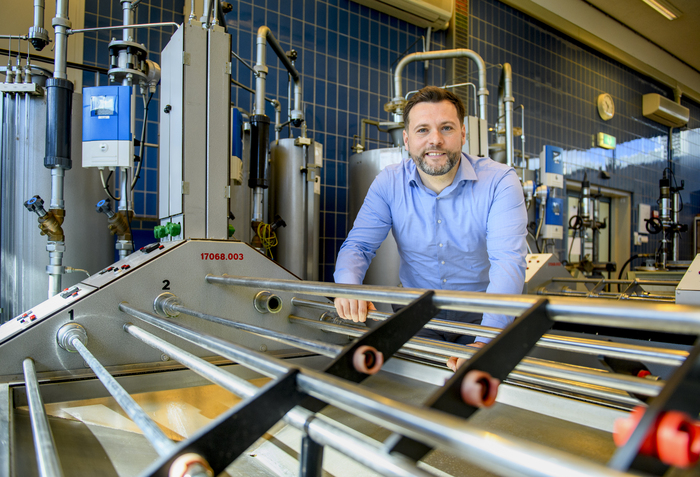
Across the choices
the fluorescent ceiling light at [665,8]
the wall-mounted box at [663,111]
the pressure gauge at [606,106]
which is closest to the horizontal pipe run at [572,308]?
the fluorescent ceiling light at [665,8]

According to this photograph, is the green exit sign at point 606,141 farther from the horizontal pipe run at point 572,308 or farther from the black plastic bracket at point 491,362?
the black plastic bracket at point 491,362

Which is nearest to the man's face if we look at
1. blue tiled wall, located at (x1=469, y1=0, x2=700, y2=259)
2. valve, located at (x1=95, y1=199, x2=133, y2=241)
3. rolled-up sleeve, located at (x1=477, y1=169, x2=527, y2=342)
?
rolled-up sleeve, located at (x1=477, y1=169, x2=527, y2=342)

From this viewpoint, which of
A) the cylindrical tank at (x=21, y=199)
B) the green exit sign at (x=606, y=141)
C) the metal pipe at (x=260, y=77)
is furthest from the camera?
the green exit sign at (x=606, y=141)

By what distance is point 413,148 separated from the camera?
1384mm

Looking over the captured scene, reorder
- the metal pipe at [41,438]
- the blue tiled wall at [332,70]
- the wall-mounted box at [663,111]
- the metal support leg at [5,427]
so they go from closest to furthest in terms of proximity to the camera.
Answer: the metal pipe at [41,438] < the metal support leg at [5,427] < the blue tiled wall at [332,70] < the wall-mounted box at [663,111]

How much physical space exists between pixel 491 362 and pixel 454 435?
4.9 inches

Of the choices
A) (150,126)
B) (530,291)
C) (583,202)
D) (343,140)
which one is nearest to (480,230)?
(530,291)

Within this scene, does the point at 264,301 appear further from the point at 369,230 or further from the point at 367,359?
the point at 367,359

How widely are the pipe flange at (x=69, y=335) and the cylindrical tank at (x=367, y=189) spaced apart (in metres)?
2.07

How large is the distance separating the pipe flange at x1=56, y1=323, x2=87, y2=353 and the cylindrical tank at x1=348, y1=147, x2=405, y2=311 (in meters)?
2.07

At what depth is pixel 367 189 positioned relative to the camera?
3133 mm

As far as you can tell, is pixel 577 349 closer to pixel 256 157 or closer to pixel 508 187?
pixel 508 187

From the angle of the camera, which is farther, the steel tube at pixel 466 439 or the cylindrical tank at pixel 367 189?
the cylindrical tank at pixel 367 189

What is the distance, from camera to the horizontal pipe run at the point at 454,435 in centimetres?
24
